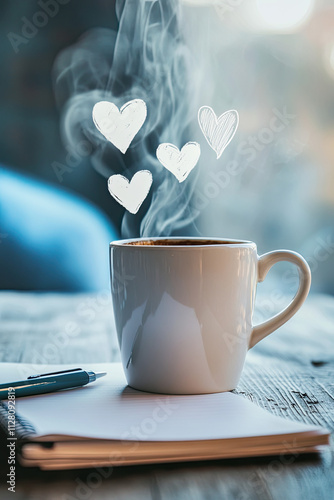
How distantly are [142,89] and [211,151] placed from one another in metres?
0.24

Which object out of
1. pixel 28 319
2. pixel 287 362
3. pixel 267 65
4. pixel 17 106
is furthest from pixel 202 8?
pixel 287 362

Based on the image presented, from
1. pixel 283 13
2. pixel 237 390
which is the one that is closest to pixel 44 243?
pixel 283 13

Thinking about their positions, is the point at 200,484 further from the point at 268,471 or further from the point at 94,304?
the point at 94,304

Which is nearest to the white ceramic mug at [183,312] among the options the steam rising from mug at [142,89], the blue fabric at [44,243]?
the steam rising from mug at [142,89]

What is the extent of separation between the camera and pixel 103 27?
1512 mm

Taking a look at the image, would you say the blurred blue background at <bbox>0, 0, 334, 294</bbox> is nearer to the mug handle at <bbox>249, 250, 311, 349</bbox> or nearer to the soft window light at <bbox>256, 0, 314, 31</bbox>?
the soft window light at <bbox>256, 0, 314, 31</bbox>

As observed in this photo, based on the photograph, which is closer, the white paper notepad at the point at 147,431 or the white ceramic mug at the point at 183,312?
the white paper notepad at the point at 147,431

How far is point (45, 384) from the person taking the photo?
493 millimetres

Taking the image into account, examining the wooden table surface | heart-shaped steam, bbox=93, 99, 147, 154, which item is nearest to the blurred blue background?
heart-shaped steam, bbox=93, 99, 147, 154

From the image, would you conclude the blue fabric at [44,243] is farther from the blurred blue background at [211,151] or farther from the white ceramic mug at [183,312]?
the white ceramic mug at [183,312]

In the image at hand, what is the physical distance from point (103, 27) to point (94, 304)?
0.80 metres

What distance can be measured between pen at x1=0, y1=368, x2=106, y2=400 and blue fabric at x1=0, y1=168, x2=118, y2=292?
3.56 feet

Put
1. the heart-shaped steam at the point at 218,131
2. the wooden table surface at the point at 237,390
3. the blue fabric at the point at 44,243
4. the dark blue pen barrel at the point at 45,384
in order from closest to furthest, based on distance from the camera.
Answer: the wooden table surface at the point at 237,390 < the dark blue pen barrel at the point at 45,384 < the heart-shaped steam at the point at 218,131 < the blue fabric at the point at 44,243

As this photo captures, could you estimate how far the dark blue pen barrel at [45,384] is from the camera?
48cm
